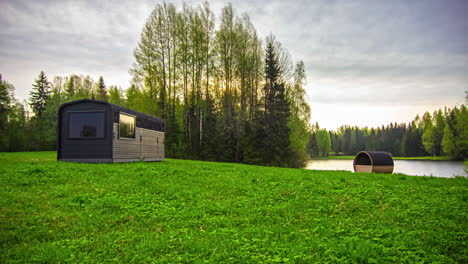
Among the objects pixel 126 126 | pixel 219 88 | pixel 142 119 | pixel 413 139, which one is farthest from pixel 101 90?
pixel 413 139

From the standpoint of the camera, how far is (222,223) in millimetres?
5836

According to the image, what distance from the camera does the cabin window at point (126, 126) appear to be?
16.3 m

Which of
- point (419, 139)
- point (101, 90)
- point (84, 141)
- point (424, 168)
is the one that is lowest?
point (424, 168)

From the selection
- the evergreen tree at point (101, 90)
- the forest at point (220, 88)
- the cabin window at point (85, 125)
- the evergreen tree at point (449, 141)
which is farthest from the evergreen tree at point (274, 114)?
the evergreen tree at point (449, 141)

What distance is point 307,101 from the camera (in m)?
37.4

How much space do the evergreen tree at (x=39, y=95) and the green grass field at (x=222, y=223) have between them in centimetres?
5664

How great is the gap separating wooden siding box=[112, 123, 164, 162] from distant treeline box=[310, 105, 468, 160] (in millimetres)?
31006

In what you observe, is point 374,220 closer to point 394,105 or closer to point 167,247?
point 167,247

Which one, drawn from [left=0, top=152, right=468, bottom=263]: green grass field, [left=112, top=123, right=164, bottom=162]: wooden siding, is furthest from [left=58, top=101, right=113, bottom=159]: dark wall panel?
[left=0, top=152, right=468, bottom=263]: green grass field

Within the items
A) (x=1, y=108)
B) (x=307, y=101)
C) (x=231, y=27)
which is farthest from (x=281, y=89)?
(x=1, y=108)

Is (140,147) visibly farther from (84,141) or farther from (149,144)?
(84,141)

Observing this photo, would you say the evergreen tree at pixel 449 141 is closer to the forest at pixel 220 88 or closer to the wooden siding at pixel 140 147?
the forest at pixel 220 88

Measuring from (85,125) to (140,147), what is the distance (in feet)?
13.0

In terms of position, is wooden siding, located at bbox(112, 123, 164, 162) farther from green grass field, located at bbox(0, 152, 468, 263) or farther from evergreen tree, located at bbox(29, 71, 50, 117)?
evergreen tree, located at bbox(29, 71, 50, 117)
